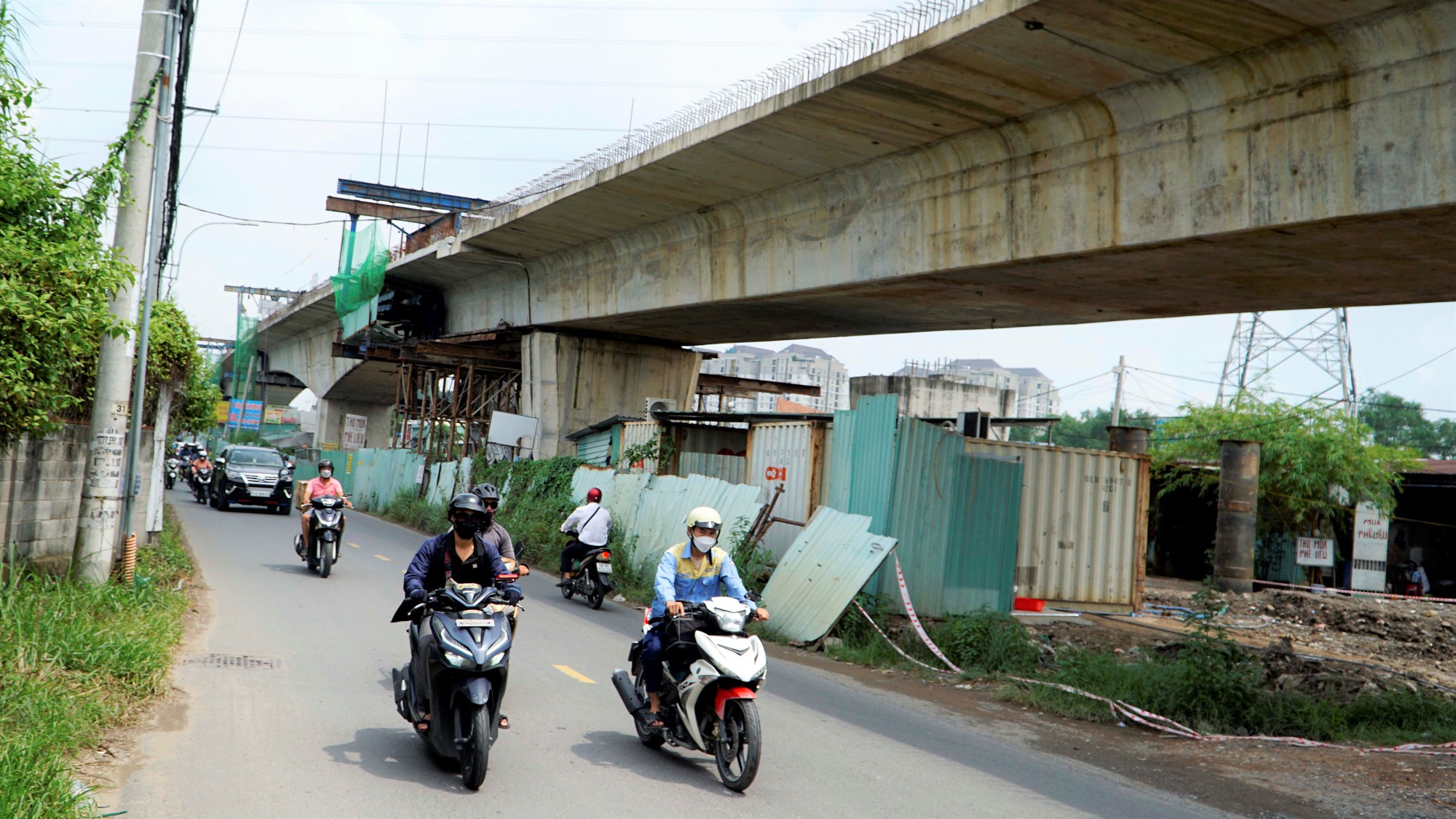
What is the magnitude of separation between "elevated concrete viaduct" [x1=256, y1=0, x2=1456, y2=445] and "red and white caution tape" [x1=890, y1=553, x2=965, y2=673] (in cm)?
394

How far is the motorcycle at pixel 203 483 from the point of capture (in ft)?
107

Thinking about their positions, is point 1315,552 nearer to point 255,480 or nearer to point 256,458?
point 255,480

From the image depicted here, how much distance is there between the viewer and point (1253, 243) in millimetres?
10914

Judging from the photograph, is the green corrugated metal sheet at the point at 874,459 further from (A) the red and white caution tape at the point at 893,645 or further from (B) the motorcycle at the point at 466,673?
(B) the motorcycle at the point at 466,673

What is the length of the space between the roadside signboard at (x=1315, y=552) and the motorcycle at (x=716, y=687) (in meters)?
24.4

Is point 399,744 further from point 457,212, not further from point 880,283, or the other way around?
point 457,212

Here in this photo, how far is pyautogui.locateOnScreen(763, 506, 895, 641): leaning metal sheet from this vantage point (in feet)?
40.6

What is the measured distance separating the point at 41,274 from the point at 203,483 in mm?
28604

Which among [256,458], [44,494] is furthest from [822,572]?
[256,458]

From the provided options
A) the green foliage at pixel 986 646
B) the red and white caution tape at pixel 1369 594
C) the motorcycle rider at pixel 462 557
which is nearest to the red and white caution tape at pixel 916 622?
the green foliage at pixel 986 646

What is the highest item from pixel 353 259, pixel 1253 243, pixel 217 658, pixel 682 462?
pixel 353 259

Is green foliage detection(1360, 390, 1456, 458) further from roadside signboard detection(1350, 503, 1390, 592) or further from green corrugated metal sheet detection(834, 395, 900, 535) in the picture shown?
green corrugated metal sheet detection(834, 395, 900, 535)

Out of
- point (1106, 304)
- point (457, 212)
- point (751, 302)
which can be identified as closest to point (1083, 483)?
point (1106, 304)

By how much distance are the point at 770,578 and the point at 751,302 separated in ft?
22.5
